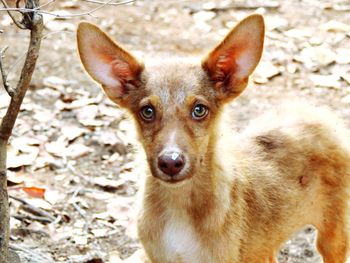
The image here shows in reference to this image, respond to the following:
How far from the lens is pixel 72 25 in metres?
9.71

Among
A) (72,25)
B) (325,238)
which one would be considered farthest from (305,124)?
(72,25)

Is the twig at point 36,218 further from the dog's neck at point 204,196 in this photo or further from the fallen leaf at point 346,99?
the fallen leaf at point 346,99

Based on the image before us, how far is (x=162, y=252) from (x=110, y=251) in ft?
3.83

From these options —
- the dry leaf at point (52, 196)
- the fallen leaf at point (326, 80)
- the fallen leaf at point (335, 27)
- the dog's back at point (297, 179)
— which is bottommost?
the fallen leaf at point (335, 27)

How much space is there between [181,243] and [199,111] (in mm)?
888


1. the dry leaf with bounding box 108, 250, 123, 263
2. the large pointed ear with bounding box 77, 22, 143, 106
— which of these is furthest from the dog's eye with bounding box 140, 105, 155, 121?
the dry leaf with bounding box 108, 250, 123, 263

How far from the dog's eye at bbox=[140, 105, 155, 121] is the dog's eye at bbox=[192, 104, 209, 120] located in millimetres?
260

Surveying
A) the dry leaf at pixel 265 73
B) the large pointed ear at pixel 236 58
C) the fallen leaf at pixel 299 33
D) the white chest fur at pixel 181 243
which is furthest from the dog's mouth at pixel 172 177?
the fallen leaf at pixel 299 33

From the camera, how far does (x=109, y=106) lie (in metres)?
8.21

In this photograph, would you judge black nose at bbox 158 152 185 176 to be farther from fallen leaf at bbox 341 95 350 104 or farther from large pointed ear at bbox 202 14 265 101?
fallen leaf at bbox 341 95 350 104

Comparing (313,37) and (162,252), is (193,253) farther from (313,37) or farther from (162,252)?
(313,37)

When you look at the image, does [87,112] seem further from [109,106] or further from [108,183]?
[108,183]

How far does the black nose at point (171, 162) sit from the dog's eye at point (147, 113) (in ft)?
1.29

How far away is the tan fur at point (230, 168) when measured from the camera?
477cm
